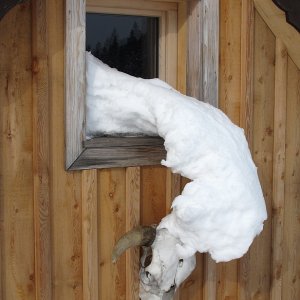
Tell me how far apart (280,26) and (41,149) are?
146cm

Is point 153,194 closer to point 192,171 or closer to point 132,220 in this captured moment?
point 132,220

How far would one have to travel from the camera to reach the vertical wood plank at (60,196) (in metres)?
2.30

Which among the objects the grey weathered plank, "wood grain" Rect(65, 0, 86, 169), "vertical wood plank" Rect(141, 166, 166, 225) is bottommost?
"vertical wood plank" Rect(141, 166, 166, 225)

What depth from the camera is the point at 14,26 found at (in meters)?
2.24

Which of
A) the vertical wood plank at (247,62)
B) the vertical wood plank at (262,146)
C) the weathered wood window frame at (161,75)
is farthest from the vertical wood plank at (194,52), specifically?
the vertical wood plank at (262,146)

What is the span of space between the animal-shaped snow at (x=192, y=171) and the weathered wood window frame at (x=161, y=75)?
0.11 metres

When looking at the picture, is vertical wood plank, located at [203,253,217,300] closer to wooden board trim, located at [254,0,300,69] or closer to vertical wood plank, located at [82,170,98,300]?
vertical wood plank, located at [82,170,98,300]

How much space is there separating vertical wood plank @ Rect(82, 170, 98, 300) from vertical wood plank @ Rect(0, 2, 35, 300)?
0.25m

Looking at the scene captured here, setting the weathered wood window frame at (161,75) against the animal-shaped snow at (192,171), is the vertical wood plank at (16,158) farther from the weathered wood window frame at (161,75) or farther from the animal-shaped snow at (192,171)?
the animal-shaped snow at (192,171)

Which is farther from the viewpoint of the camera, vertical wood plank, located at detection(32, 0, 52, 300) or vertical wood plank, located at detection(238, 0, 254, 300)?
vertical wood plank, located at detection(238, 0, 254, 300)

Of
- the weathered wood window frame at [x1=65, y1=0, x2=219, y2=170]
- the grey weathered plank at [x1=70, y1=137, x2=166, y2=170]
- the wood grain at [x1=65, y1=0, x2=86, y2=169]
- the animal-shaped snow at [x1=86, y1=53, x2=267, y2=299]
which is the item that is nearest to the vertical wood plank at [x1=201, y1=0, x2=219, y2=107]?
the weathered wood window frame at [x1=65, y1=0, x2=219, y2=170]

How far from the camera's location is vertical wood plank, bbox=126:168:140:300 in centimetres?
254

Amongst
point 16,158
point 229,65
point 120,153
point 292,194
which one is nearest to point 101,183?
point 120,153

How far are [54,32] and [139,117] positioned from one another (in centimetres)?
55
